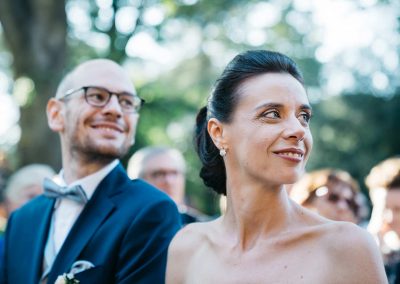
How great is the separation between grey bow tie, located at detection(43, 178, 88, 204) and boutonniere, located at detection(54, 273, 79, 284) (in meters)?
0.69

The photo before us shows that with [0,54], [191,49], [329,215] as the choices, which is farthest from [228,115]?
[0,54]

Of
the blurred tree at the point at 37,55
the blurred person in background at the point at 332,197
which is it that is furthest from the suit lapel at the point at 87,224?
the blurred tree at the point at 37,55

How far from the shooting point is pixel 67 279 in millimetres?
4168

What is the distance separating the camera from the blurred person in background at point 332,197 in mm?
6336

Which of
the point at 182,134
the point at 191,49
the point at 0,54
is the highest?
the point at 0,54

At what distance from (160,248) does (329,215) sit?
2526mm

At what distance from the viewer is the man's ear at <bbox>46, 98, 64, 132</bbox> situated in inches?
206

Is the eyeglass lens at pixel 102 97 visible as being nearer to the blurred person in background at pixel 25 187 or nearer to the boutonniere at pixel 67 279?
the boutonniere at pixel 67 279

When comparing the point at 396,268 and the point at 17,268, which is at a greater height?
the point at 17,268

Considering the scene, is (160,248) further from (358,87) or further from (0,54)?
(358,87)

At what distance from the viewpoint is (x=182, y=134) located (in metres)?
32.6

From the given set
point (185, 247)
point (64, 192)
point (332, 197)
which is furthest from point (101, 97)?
point (332, 197)

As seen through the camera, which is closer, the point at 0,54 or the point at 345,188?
the point at 345,188

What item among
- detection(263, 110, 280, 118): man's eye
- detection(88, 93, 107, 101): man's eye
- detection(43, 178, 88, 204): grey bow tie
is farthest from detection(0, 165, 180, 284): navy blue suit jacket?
detection(263, 110, 280, 118): man's eye
